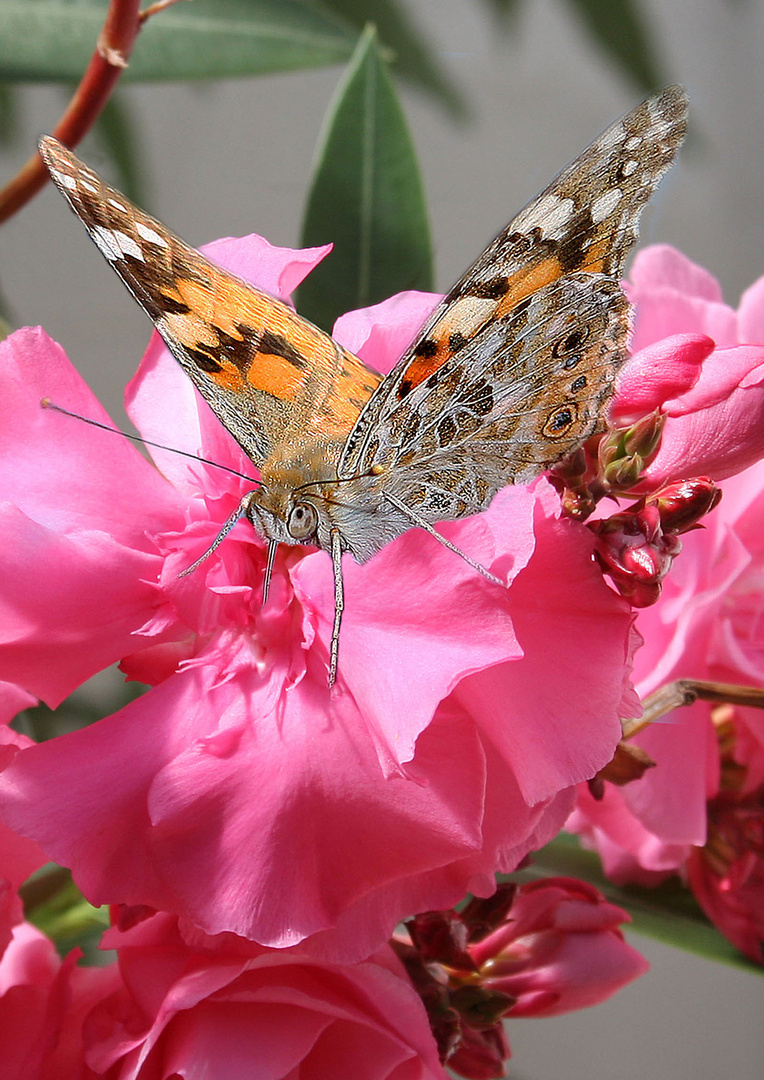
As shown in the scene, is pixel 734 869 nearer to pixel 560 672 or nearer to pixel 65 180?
pixel 560 672

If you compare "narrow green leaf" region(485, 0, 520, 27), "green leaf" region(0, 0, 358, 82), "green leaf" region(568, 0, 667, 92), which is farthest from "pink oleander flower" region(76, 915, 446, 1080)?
"narrow green leaf" region(485, 0, 520, 27)

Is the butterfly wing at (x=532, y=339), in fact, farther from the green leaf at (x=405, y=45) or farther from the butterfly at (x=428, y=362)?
the green leaf at (x=405, y=45)

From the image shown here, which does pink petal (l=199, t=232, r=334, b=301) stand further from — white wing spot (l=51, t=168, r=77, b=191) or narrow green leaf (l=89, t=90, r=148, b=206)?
narrow green leaf (l=89, t=90, r=148, b=206)

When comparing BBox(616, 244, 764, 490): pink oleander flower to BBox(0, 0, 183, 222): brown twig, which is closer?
BBox(616, 244, 764, 490): pink oleander flower

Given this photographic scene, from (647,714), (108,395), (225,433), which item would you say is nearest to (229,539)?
(225,433)

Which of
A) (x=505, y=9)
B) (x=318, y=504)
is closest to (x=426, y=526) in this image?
(x=318, y=504)

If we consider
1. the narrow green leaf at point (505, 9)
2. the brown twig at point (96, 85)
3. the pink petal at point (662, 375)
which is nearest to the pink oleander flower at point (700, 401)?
the pink petal at point (662, 375)
